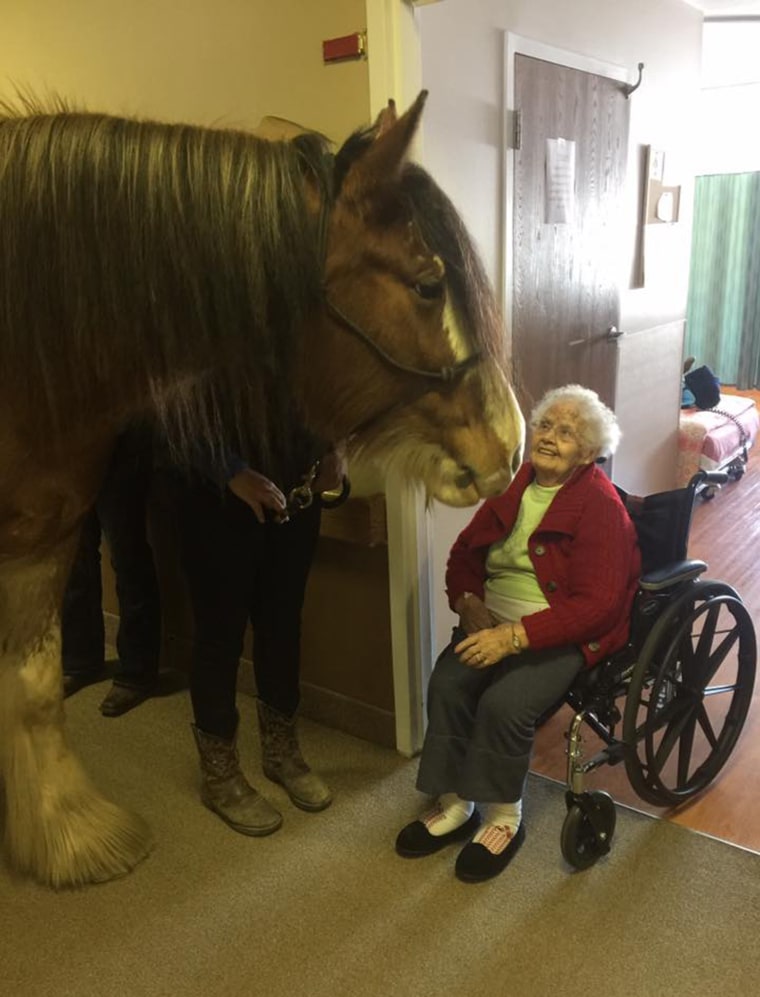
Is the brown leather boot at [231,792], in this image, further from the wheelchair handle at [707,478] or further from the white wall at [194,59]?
the white wall at [194,59]

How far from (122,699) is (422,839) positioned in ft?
3.36

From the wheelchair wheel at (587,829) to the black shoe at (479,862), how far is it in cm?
12

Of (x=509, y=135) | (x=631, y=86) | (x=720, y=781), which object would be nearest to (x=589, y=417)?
(x=509, y=135)

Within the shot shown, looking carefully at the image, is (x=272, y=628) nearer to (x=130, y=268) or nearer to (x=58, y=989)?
(x=58, y=989)

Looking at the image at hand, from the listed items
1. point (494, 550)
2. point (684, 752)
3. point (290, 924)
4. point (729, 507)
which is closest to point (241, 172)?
point (494, 550)

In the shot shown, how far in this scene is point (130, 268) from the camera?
107 centimetres

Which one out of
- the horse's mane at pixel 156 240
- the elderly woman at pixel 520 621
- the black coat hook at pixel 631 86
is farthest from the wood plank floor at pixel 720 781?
the black coat hook at pixel 631 86

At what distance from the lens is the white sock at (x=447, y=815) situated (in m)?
1.76

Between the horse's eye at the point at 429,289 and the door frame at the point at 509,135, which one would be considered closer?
the horse's eye at the point at 429,289

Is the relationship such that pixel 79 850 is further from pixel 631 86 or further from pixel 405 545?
pixel 631 86

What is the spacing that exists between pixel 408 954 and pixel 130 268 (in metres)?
1.26

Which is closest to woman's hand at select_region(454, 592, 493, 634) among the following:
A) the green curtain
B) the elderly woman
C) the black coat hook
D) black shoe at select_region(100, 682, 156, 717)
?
the elderly woman

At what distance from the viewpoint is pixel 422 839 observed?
174 centimetres

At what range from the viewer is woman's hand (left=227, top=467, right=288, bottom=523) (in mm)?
1521
